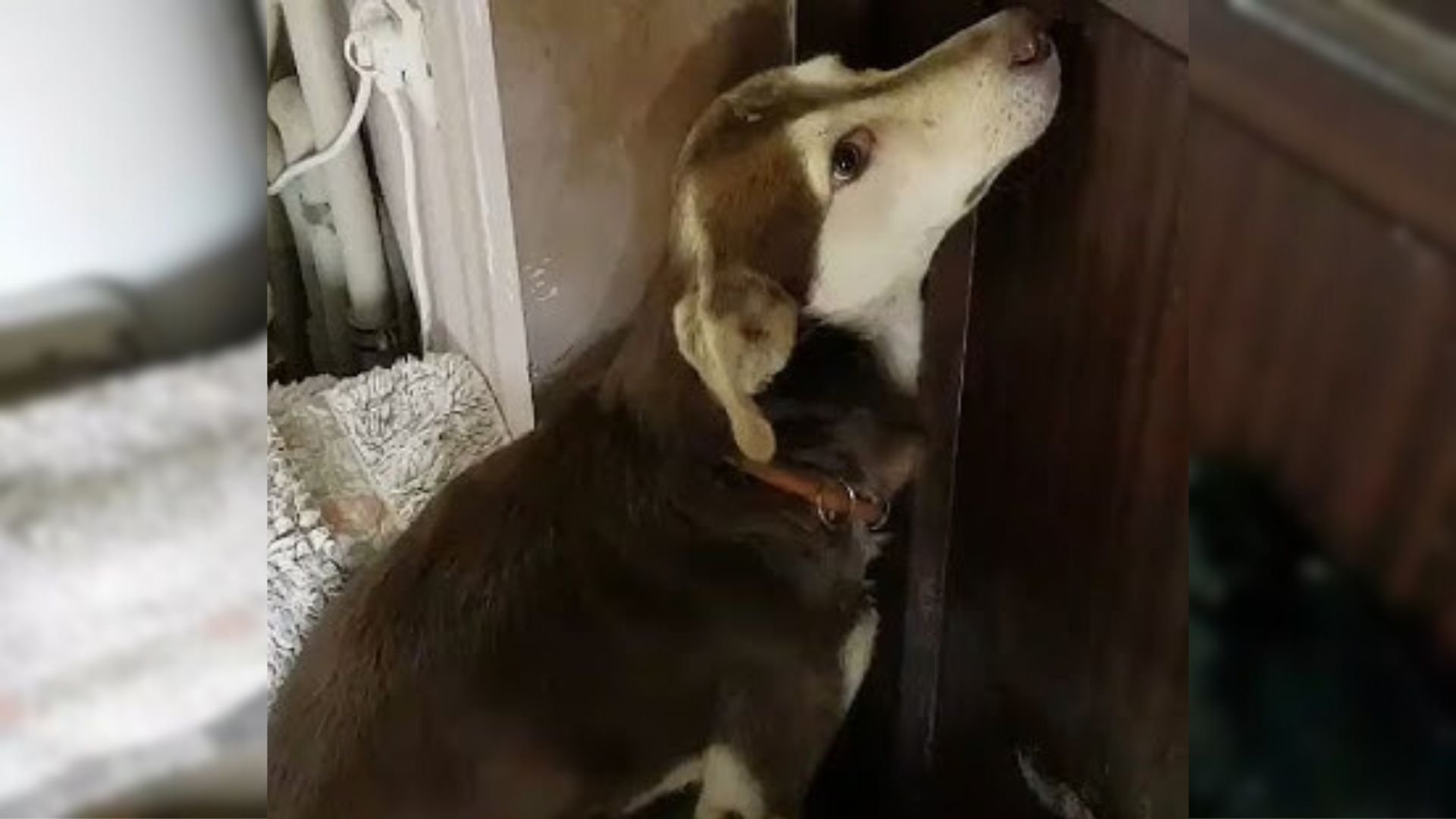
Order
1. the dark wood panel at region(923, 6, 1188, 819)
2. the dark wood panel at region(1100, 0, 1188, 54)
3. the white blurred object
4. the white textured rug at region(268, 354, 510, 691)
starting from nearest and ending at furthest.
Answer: the white blurred object
the dark wood panel at region(1100, 0, 1188, 54)
the dark wood panel at region(923, 6, 1188, 819)
the white textured rug at region(268, 354, 510, 691)

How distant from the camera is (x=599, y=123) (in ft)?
2.98

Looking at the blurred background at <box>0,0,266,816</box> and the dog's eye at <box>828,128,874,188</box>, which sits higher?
the blurred background at <box>0,0,266,816</box>

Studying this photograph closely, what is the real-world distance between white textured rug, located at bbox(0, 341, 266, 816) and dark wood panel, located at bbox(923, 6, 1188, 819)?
476mm

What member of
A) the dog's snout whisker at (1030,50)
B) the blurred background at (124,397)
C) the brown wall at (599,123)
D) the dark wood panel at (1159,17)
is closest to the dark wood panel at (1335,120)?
the blurred background at (124,397)

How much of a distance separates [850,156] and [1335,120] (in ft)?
1.82

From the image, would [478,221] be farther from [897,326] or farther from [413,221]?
[897,326]

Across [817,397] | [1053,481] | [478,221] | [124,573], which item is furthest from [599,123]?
[124,573]

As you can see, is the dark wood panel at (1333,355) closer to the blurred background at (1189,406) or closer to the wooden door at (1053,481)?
the blurred background at (1189,406)

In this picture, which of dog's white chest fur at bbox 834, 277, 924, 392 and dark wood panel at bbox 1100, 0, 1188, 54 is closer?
dark wood panel at bbox 1100, 0, 1188, 54

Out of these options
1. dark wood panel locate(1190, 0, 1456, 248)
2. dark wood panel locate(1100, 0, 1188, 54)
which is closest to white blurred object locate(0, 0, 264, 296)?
dark wood panel locate(1190, 0, 1456, 248)

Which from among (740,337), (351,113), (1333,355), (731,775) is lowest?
(731,775)

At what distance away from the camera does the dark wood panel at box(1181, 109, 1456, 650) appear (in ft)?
1.00

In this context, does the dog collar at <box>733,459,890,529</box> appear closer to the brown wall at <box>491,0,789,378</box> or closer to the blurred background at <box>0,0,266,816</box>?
the brown wall at <box>491,0,789,378</box>

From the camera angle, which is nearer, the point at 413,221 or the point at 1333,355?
the point at 1333,355
